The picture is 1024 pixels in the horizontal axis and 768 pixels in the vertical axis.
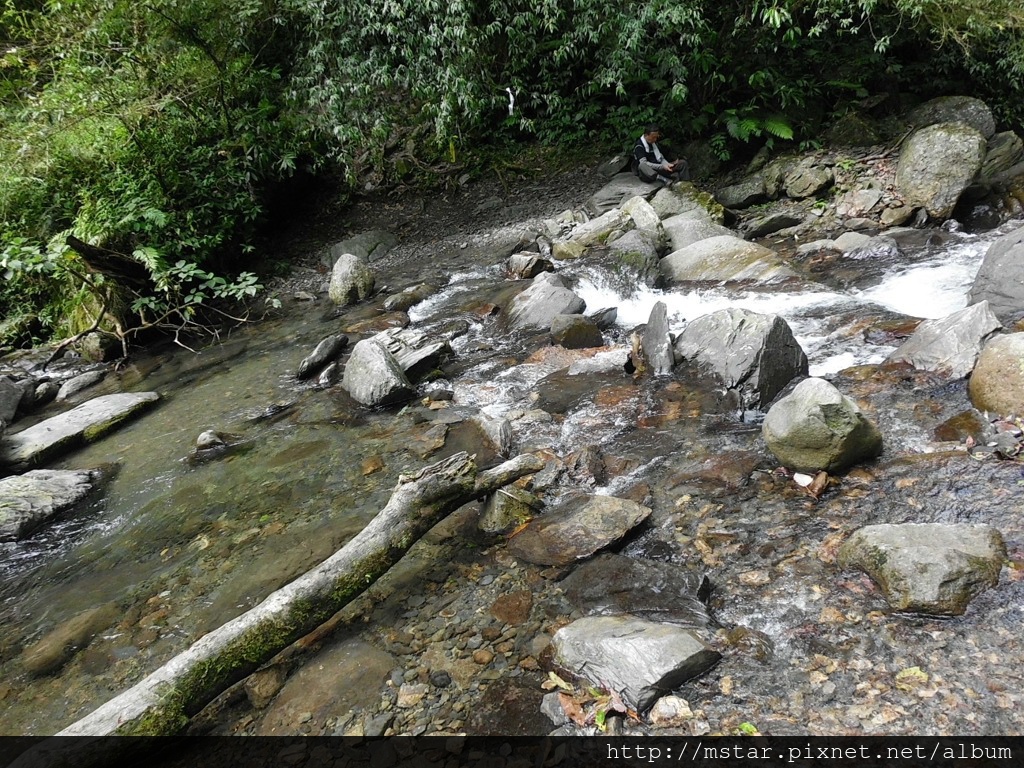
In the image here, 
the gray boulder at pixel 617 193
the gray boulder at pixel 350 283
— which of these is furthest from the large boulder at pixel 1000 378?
the gray boulder at pixel 350 283

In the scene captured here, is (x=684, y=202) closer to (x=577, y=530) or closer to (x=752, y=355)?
(x=752, y=355)

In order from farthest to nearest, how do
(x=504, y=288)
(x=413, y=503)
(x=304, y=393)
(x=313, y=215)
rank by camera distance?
1. (x=313, y=215)
2. (x=504, y=288)
3. (x=304, y=393)
4. (x=413, y=503)

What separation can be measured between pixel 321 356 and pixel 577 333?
329 cm

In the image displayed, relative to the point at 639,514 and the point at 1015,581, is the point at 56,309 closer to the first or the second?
the point at 639,514

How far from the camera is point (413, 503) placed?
143 inches

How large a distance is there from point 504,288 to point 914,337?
5414 millimetres

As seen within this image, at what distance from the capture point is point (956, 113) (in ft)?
30.1

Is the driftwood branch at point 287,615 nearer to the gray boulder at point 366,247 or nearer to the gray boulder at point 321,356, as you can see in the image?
the gray boulder at point 321,356

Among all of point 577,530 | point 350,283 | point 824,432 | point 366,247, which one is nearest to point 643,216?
point 350,283

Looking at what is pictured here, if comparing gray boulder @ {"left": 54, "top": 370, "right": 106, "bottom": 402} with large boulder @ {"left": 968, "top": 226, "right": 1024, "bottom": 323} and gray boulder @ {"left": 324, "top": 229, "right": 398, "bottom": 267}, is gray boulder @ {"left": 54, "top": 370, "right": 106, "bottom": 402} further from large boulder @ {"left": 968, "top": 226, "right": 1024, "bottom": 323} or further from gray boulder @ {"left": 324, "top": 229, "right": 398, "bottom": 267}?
large boulder @ {"left": 968, "top": 226, "right": 1024, "bottom": 323}

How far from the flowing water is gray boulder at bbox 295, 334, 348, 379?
23 cm

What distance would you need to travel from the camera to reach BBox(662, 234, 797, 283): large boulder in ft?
24.2

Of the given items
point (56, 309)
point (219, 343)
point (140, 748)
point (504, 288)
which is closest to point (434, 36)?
point (504, 288)

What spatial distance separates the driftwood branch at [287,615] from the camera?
2693 millimetres
